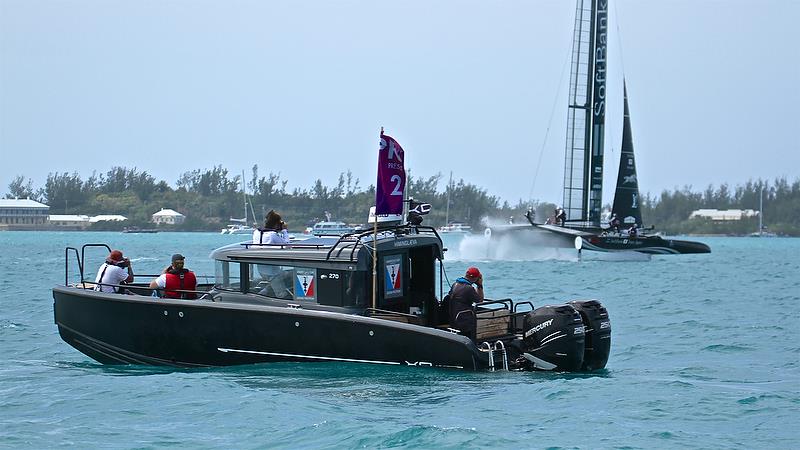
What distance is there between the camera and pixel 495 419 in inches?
538

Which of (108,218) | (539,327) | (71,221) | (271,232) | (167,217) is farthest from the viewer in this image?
(71,221)

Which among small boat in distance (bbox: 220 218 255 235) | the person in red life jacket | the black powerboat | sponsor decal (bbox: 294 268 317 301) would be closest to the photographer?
the black powerboat

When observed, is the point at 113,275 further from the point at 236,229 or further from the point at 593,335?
the point at 236,229

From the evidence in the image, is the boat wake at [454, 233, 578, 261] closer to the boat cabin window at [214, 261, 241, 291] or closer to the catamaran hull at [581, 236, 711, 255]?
the catamaran hull at [581, 236, 711, 255]

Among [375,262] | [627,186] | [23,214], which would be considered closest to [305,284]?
[375,262]

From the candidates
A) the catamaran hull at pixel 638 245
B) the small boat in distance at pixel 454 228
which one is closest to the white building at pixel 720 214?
the small boat in distance at pixel 454 228

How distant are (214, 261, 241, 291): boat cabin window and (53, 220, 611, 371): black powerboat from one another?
0.01 m

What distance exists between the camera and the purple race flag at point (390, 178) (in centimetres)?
1664

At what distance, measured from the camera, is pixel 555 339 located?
16.4 m

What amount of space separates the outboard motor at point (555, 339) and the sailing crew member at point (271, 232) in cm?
387

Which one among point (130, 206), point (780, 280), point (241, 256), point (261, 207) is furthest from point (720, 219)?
point (241, 256)

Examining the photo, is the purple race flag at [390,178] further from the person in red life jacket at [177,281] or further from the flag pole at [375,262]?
the person in red life jacket at [177,281]

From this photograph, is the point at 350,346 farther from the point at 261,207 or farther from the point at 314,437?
the point at 261,207

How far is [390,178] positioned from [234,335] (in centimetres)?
304
